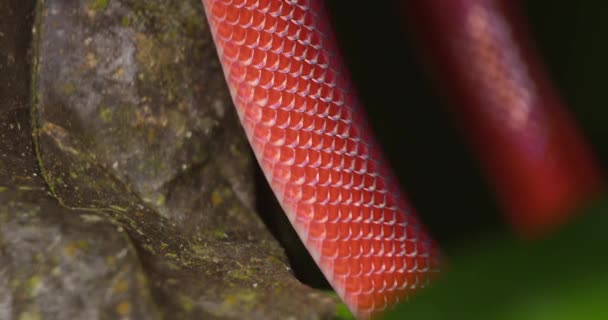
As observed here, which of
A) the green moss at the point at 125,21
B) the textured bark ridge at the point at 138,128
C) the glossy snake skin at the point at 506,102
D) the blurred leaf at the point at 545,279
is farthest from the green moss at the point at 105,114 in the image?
the blurred leaf at the point at 545,279

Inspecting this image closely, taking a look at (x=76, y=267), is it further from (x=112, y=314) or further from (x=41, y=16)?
(x=41, y=16)

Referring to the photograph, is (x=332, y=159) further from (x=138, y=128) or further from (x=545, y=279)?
(x=545, y=279)

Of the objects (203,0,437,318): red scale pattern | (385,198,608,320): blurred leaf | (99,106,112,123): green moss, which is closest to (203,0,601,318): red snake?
(203,0,437,318): red scale pattern

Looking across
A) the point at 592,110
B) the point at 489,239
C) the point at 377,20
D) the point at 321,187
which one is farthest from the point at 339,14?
the point at 489,239

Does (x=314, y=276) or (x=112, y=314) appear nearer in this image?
(x=112, y=314)

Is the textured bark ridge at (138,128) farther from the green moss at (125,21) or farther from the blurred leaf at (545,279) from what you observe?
the blurred leaf at (545,279)

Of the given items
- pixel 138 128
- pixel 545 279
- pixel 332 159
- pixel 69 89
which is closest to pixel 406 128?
pixel 332 159

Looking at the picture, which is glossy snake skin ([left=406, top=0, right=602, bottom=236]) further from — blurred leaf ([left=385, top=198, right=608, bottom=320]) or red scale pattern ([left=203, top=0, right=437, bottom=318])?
blurred leaf ([left=385, top=198, right=608, bottom=320])
